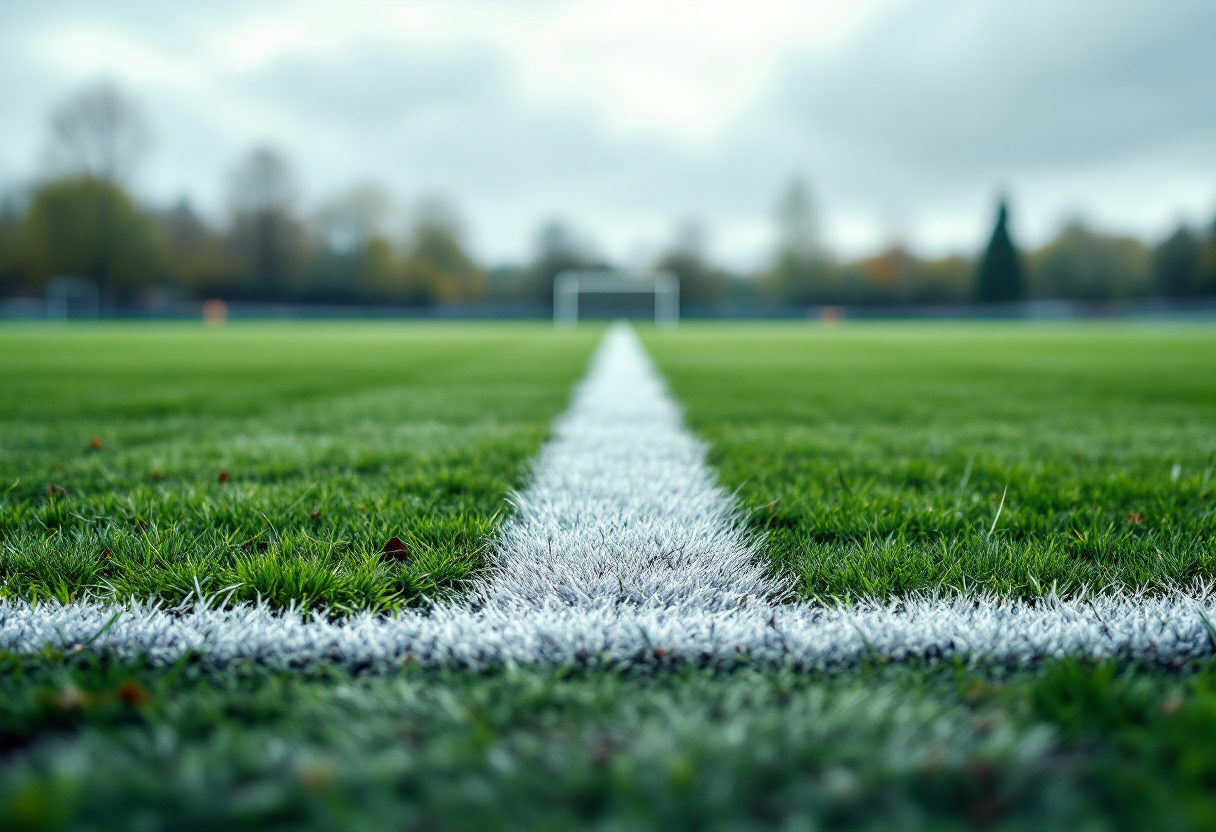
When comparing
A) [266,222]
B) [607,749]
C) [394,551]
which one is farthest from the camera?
[266,222]

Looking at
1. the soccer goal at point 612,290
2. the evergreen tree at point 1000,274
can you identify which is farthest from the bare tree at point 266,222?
the evergreen tree at point 1000,274

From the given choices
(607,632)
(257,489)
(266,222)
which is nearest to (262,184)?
(266,222)

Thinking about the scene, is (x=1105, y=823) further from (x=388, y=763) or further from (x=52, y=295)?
(x=52, y=295)

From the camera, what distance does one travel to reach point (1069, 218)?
5353 centimetres

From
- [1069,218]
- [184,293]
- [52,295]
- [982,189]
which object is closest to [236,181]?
[184,293]

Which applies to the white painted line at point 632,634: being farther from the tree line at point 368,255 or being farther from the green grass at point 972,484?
the tree line at point 368,255

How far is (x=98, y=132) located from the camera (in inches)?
1296

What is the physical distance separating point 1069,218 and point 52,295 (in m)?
67.5

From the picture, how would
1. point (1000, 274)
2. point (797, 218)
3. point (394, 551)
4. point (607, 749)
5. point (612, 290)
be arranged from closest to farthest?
point (607, 749)
point (394, 551)
point (612, 290)
point (1000, 274)
point (797, 218)

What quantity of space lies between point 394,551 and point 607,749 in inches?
34.1

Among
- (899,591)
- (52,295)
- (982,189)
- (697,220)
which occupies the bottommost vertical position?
(899,591)

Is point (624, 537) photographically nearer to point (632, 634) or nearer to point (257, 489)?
point (632, 634)

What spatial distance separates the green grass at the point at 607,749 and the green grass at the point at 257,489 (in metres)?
0.37

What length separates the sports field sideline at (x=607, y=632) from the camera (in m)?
0.67
